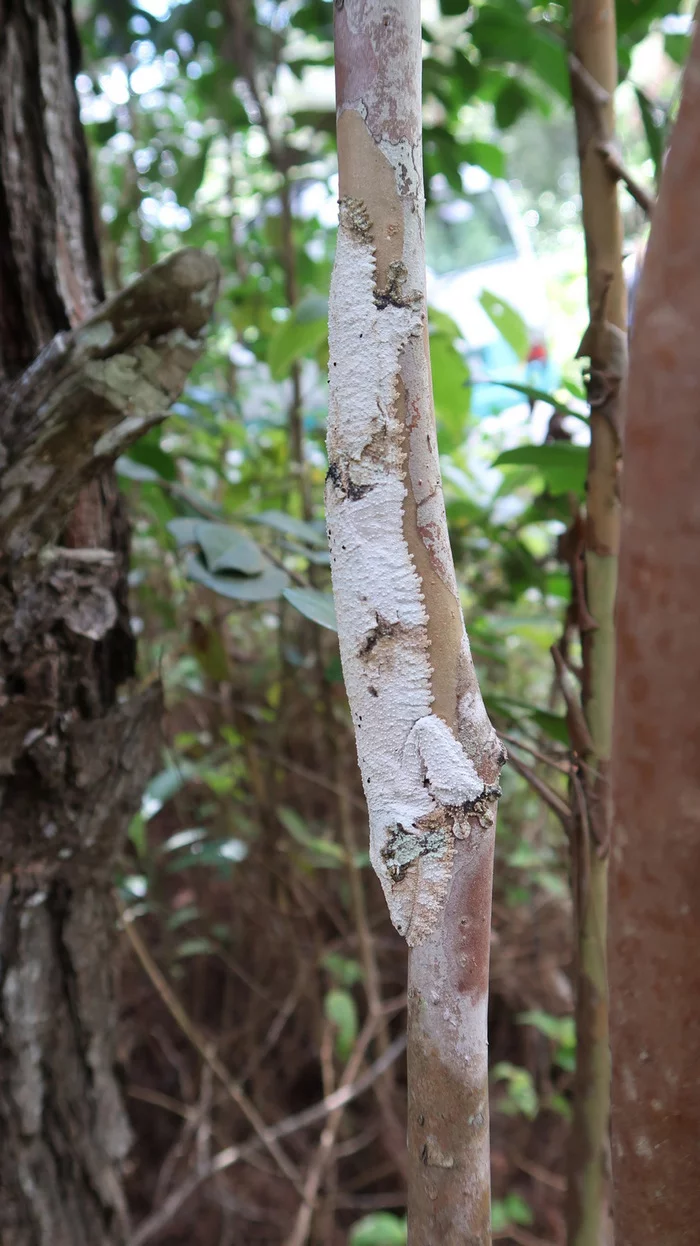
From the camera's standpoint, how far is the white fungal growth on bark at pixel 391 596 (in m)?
0.25

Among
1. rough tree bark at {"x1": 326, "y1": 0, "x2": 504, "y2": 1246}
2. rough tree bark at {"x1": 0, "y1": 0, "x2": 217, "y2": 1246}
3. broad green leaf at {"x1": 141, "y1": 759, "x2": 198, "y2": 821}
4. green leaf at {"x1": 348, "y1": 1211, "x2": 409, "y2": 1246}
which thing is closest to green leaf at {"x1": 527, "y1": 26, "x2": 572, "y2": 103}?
rough tree bark at {"x1": 0, "y1": 0, "x2": 217, "y2": 1246}

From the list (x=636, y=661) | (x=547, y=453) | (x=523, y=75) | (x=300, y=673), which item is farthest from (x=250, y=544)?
(x=523, y=75)

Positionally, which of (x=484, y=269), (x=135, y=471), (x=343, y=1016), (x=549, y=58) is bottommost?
(x=343, y=1016)

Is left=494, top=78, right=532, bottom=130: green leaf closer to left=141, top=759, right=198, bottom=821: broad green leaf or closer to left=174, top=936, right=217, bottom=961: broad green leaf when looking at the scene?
left=141, top=759, right=198, bottom=821: broad green leaf

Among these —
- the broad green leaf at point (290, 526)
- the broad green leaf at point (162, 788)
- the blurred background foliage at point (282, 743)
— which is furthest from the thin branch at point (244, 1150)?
the broad green leaf at point (290, 526)

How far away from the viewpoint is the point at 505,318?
2.50 feet

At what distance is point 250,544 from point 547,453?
0.17 meters

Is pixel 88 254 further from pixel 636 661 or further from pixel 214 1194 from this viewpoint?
pixel 214 1194

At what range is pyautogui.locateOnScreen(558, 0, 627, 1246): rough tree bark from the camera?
0.39 meters

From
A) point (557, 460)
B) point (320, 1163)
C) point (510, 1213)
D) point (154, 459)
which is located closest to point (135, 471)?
point (154, 459)

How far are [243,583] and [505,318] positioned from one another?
426 millimetres

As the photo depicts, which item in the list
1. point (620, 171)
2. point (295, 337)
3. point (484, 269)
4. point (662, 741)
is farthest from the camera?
point (484, 269)

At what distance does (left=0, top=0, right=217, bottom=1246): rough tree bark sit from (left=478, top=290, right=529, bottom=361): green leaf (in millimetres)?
346

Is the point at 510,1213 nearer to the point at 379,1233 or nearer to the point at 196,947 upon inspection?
the point at 379,1233
